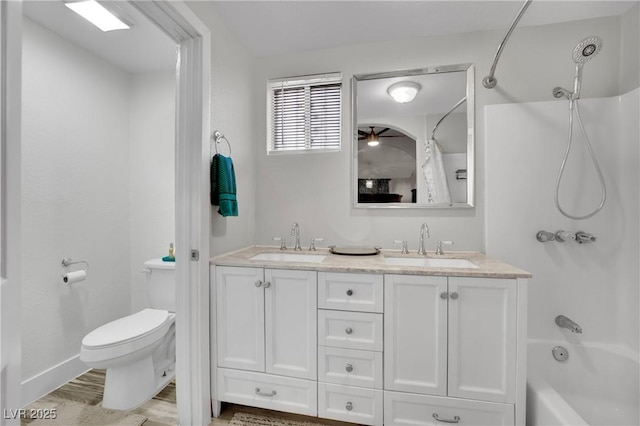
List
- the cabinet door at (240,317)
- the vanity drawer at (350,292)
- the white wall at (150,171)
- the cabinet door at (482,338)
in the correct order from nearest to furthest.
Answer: the cabinet door at (482,338), the vanity drawer at (350,292), the cabinet door at (240,317), the white wall at (150,171)

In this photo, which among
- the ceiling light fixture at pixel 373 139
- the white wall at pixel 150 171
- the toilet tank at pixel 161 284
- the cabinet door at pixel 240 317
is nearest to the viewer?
the cabinet door at pixel 240 317

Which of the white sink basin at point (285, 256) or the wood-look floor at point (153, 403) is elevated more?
the white sink basin at point (285, 256)

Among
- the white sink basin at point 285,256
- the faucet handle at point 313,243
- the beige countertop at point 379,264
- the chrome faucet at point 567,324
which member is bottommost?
the chrome faucet at point 567,324

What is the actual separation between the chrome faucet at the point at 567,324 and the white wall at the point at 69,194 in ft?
10.5

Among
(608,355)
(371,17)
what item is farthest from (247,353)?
(371,17)

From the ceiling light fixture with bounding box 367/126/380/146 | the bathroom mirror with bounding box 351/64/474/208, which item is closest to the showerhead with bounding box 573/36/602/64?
the bathroom mirror with bounding box 351/64/474/208

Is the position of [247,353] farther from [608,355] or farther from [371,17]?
[371,17]

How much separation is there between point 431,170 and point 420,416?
55.9 inches

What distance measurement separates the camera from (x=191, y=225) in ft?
5.05

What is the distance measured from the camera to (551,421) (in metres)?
1.20

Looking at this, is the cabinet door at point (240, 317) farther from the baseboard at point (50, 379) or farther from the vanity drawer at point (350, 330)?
the baseboard at point (50, 379)

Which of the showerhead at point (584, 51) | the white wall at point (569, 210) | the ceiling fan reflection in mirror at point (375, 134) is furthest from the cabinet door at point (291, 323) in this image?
the showerhead at point (584, 51)

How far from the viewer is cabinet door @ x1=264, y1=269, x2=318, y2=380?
1.49 metres

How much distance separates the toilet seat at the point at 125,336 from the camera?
1.58 m
